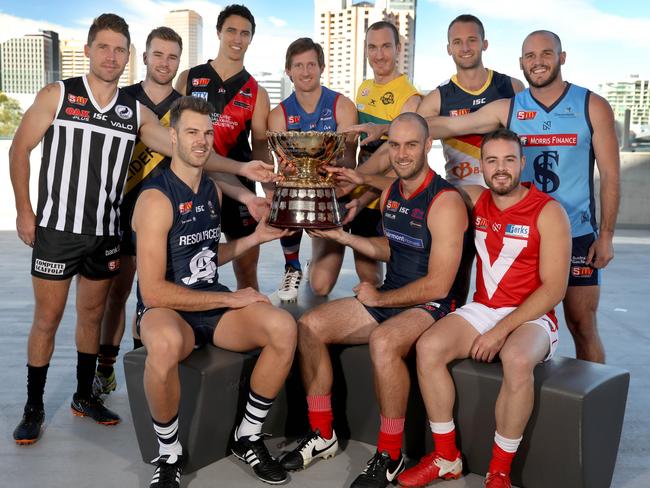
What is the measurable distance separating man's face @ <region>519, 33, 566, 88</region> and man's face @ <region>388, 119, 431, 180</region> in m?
0.59

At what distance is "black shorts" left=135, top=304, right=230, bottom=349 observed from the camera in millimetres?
2623

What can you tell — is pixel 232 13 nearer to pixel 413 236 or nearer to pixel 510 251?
pixel 413 236

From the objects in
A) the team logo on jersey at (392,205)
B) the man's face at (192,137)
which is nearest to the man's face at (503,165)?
the team logo on jersey at (392,205)

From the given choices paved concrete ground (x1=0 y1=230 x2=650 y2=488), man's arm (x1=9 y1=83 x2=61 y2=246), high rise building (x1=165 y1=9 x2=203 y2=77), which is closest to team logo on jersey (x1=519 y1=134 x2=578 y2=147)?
paved concrete ground (x1=0 y1=230 x2=650 y2=488)

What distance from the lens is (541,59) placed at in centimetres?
292

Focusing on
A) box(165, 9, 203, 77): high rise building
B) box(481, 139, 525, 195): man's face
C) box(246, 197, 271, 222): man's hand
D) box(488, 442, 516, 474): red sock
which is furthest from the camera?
box(165, 9, 203, 77): high rise building

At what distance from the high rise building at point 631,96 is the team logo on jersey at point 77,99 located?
9382 mm

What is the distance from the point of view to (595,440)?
2.31 m

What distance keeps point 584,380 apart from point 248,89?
2.13 metres

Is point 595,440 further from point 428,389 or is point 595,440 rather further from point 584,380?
point 428,389

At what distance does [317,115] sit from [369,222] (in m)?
0.59

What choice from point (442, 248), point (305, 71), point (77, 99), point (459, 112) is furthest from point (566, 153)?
point (77, 99)

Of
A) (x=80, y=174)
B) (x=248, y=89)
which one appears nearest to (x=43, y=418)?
(x=80, y=174)

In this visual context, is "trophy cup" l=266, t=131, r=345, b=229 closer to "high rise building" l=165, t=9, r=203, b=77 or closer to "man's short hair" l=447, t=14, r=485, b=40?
"man's short hair" l=447, t=14, r=485, b=40
